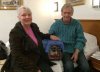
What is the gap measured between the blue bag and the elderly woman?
184 millimetres

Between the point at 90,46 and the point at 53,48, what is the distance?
0.74m

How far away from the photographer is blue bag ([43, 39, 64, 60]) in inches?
92.0

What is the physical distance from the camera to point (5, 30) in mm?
3939

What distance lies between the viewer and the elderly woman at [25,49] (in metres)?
1.91

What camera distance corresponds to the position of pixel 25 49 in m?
1.96

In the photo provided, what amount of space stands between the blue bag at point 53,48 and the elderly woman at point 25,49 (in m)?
0.18

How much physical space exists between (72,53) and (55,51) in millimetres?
327

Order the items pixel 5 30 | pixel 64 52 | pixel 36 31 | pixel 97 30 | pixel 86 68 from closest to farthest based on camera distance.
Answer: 1. pixel 36 31
2. pixel 86 68
3. pixel 64 52
4. pixel 97 30
5. pixel 5 30

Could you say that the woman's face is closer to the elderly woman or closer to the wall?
the elderly woman

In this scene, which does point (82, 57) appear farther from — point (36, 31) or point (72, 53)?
point (36, 31)

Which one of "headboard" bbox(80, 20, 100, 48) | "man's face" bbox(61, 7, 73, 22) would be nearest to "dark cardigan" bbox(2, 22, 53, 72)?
"man's face" bbox(61, 7, 73, 22)

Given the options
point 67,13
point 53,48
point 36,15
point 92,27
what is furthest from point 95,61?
point 36,15

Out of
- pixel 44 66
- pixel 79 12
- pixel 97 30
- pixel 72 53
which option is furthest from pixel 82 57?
pixel 79 12

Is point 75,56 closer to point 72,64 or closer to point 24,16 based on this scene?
point 72,64
